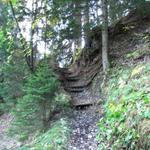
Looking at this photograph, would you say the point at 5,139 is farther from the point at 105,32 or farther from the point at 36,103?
the point at 105,32

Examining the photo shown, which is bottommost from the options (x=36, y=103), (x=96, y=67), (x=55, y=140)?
(x=55, y=140)

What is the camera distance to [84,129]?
775 cm

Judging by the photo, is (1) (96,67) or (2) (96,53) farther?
(2) (96,53)

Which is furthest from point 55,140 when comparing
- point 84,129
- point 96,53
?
point 96,53

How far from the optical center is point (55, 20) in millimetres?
11602

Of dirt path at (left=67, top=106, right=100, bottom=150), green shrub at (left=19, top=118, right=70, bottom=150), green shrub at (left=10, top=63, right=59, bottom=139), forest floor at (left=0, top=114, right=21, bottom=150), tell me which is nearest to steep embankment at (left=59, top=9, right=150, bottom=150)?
dirt path at (left=67, top=106, right=100, bottom=150)

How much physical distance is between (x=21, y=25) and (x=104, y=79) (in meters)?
4.38

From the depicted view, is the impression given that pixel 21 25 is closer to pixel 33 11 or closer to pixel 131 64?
pixel 33 11

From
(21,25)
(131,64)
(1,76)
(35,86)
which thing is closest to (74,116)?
A: (35,86)

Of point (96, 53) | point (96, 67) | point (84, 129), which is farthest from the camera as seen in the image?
point (96, 53)

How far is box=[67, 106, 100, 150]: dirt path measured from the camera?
22.1ft

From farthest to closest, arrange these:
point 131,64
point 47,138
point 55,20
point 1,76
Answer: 1. point 1,76
2. point 55,20
3. point 131,64
4. point 47,138

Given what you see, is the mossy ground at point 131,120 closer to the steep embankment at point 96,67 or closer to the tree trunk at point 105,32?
the steep embankment at point 96,67

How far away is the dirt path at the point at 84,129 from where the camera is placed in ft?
22.1
